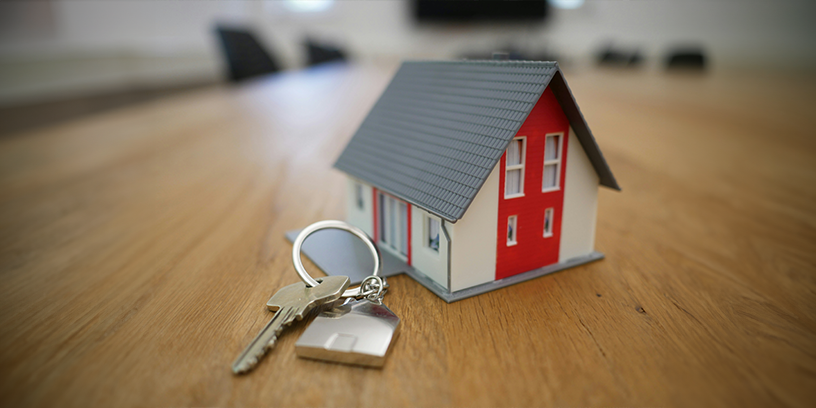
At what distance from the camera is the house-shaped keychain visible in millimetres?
561

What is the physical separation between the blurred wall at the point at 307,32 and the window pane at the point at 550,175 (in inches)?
177

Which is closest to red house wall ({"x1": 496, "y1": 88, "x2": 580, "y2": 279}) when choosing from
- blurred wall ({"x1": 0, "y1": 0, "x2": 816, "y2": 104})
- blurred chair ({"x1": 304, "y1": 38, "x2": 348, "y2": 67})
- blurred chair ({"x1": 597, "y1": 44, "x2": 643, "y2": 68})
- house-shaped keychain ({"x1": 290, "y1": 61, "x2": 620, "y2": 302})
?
house-shaped keychain ({"x1": 290, "y1": 61, "x2": 620, "y2": 302})

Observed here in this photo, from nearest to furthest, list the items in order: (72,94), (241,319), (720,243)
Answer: (241,319) < (720,243) < (72,94)

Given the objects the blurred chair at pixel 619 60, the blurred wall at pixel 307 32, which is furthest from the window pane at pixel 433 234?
the blurred chair at pixel 619 60

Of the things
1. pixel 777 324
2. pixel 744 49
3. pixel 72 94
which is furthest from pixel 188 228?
pixel 744 49

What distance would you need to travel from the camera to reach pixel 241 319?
1.74 feet

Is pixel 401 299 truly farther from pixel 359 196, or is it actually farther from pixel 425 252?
pixel 359 196

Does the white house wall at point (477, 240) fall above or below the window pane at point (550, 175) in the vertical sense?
below

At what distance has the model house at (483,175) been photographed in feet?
1.84

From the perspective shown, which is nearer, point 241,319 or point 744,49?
point 241,319

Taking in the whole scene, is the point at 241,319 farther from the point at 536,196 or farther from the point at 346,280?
the point at 536,196

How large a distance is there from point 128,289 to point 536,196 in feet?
1.90

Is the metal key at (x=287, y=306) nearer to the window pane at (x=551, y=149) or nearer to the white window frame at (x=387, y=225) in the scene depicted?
the white window frame at (x=387, y=225)

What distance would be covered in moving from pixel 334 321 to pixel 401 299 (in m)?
0.11
